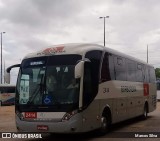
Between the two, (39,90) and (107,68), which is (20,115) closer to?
(39,90)

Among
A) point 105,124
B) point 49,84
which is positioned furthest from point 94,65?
point 105,124

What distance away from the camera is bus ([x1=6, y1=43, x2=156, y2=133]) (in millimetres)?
11594

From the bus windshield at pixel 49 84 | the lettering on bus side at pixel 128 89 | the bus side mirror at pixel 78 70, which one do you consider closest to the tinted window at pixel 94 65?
the bus windshield at pixel 49 84

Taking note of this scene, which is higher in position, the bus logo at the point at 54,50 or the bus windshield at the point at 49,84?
the bus logo at the point at 54,50

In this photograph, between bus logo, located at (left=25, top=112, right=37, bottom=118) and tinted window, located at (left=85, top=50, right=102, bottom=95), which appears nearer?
bus logo, located at (left=25, top=112, right=37, bottom=118)

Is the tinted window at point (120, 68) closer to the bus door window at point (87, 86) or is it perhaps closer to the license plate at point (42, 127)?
the bus door window at point (87, 86)

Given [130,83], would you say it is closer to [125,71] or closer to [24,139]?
Answer: [125,71]

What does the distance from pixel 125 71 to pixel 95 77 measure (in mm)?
4354

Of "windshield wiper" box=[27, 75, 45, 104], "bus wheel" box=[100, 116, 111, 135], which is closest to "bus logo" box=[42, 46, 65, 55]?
"windshield wiper" box=[27, 75, 45, 104]

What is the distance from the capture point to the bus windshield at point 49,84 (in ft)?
38.3

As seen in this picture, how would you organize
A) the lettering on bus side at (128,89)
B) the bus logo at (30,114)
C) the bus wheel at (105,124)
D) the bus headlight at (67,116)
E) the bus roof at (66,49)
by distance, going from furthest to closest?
the lettering on bus side at (128,89), the bus wheel at (105,124), the bus roof at (66,49), the bus logo at (30,114), the bus headlight at (67,116)

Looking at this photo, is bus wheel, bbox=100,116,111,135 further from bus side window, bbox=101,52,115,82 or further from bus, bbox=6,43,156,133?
bus side window, bbox=101,52,115,82

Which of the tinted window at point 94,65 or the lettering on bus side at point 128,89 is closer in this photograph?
the tinted window at point 94,65

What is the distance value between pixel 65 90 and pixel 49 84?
580 millimetres
